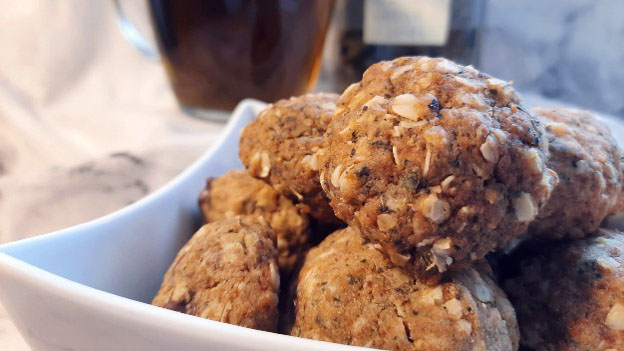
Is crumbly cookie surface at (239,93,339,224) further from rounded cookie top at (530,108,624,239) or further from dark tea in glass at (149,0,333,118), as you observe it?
dark tea in glass at (149,0,333,118)

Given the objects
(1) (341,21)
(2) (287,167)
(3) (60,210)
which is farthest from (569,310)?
(1) (341,21)

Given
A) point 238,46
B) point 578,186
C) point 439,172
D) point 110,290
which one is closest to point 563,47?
point 238,46

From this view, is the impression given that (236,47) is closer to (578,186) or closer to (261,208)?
(261,208)

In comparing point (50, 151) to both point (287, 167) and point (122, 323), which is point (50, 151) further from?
point (122, 323)

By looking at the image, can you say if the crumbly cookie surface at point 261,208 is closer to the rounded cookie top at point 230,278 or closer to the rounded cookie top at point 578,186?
the rounded cookie top at point 230,278

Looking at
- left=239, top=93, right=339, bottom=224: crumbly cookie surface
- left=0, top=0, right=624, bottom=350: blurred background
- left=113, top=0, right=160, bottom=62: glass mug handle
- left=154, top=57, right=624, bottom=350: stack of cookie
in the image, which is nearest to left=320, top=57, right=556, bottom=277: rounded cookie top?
left=154, top=57, right=624, bottom=350: stack of cookie

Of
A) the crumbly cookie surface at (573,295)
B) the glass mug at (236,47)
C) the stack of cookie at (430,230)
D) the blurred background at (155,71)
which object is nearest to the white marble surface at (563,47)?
the blurred background at (155,71)
